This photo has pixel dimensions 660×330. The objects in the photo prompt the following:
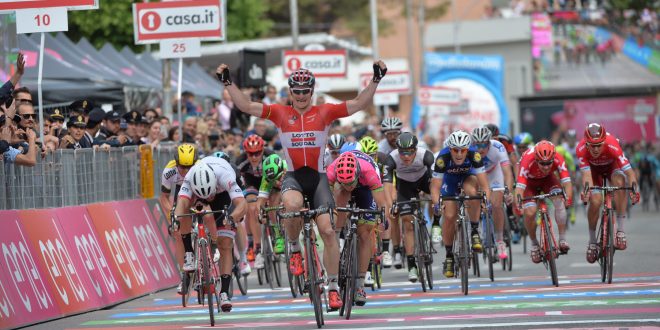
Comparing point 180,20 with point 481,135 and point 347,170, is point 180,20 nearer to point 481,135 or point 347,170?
point 481,135

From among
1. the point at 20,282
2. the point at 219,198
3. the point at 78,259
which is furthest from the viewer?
the point at 78,259

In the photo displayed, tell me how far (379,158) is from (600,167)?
2.81 meters

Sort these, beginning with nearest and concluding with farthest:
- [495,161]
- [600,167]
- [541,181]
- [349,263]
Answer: [349,263]
[600,167]
[541,181]
[495,161]

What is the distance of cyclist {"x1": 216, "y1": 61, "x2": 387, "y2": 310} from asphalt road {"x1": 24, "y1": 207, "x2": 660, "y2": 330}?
666mm

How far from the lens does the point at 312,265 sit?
13.6 m

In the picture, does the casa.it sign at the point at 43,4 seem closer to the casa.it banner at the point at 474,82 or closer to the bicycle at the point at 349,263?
the bicycle at the point at 349,263

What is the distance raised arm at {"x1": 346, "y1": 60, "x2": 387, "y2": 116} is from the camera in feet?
45.2

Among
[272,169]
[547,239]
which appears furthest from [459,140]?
[272,169]

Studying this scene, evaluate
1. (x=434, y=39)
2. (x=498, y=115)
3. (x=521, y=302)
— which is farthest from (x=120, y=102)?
(x=434, y=39)

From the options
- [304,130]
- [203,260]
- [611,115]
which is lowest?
[203,260]

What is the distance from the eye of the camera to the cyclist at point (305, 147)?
1402 centimetres

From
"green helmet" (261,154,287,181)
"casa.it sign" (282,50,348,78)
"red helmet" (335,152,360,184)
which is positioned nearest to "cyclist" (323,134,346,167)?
"green helmet" (261,154,287,181)

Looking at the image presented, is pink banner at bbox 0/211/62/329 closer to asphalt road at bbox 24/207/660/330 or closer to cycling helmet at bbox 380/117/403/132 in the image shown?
asphalt road at bbox 24/207/660/330

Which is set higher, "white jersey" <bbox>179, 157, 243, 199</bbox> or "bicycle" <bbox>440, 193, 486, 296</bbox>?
"white jersey" <bbox>179, 157, 243, 199</bbox>
